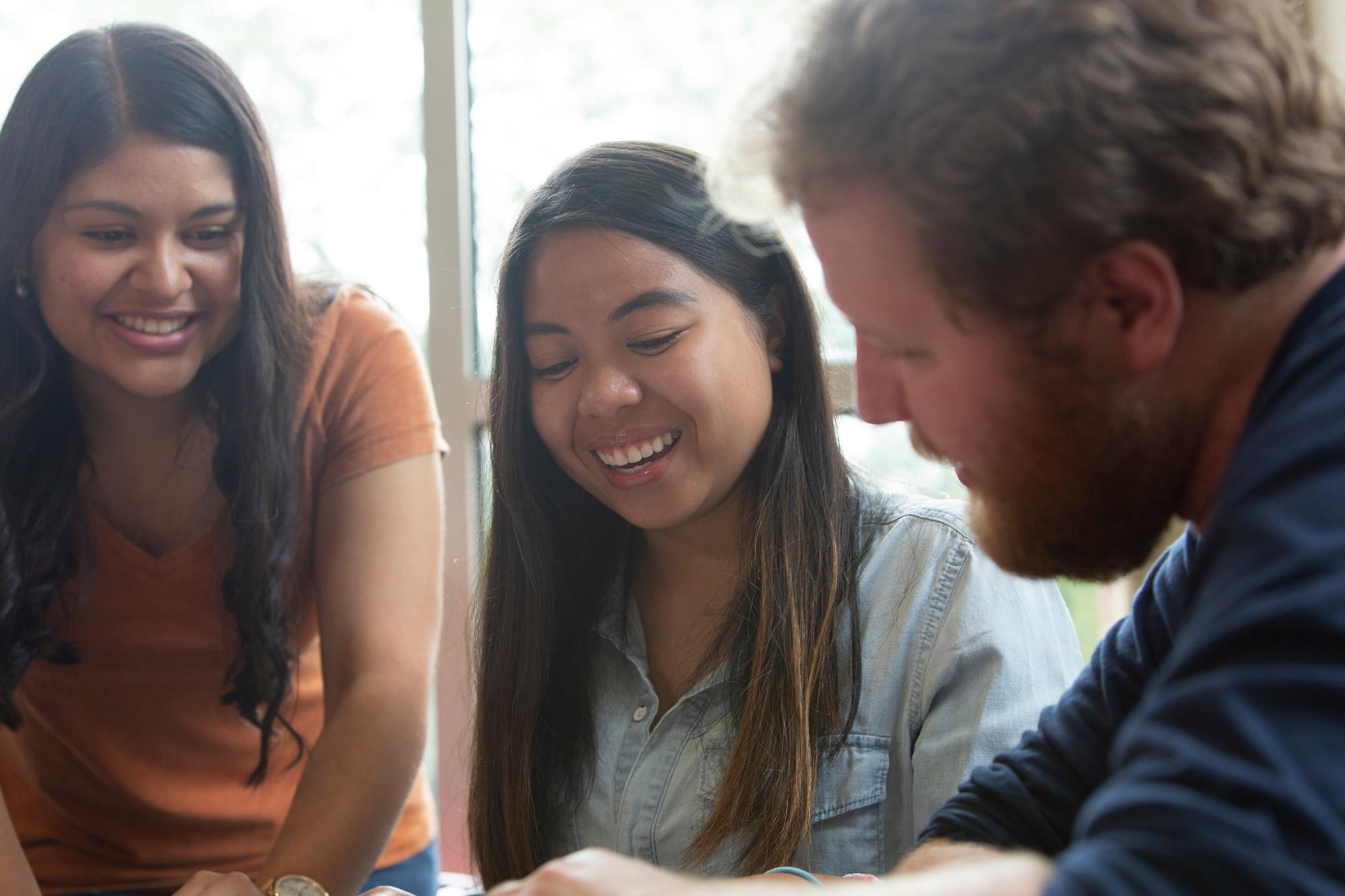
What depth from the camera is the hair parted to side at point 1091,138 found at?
0.69 metres

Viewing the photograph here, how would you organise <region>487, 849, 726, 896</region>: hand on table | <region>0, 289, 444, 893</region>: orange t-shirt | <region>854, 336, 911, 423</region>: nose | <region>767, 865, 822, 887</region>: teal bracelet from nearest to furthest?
<region>487, 849, 726, 896</region>: hand on table, <region>854, 336, 911, 423</region>: nose, <region>767, 865, 822, 887</region>: teal bracelet, <region>0, 289, 444, 893</region>: orange t-shirt

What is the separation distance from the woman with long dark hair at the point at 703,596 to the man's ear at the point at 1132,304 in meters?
0.59

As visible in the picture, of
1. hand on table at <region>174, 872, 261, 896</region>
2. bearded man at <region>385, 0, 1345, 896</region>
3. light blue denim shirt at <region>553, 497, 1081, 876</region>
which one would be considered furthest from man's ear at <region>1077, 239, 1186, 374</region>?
hand on table at <region>174, 872, 261, 896</region>

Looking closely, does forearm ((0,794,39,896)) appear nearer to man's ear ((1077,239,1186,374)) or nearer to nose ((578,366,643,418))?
nose ((578,366,643,418))

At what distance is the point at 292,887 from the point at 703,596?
0.57 metres

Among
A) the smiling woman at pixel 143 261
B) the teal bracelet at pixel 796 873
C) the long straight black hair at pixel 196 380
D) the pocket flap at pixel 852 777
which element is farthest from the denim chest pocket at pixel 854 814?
the smiling woman at pixel 143 261

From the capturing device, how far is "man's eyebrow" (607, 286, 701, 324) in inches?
53.2

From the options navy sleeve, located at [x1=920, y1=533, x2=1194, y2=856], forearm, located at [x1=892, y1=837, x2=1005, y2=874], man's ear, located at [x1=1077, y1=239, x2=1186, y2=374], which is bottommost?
forearm, located at [x1=892, y1=837, x2=1005, y2=874]

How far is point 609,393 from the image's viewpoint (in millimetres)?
1346

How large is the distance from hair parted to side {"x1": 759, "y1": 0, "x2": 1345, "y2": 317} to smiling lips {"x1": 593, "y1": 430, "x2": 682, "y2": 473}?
652 mm

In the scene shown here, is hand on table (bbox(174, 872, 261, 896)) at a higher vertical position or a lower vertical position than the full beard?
lower

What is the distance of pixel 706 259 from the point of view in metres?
1.39

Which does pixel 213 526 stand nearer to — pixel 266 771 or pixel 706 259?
pixel 266 771

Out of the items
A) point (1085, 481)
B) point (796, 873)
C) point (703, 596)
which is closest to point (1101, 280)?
point (1085, 481)
